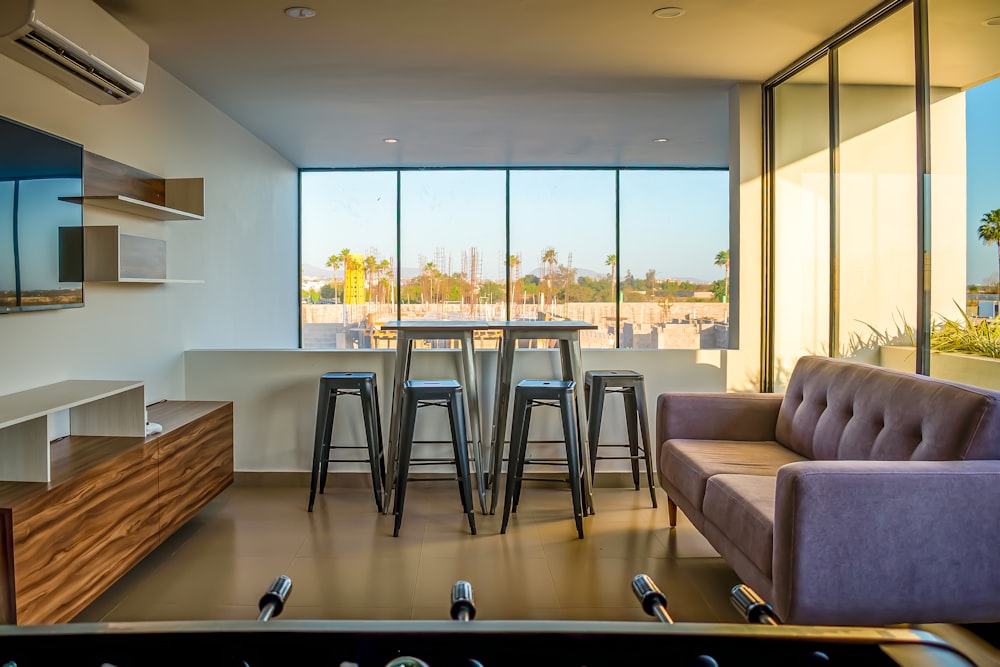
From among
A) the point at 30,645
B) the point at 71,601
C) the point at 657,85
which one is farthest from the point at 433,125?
the point at 30,645

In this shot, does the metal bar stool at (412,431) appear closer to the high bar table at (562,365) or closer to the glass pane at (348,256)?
the high bar table at (562,365)

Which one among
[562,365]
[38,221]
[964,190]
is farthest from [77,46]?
[964,190]

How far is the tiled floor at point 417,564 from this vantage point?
2.84 metres

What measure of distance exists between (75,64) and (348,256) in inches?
180

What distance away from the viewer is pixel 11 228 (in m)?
2.73

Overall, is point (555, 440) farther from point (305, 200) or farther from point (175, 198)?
point (305, 200)

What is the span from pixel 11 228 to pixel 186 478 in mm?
1309

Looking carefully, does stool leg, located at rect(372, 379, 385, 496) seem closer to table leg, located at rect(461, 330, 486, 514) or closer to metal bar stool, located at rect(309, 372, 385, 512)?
metal bar stool, located at rect(309, 372, 385, 512)

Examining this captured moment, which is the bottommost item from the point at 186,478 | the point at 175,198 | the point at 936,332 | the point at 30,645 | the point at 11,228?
the point at 186,478

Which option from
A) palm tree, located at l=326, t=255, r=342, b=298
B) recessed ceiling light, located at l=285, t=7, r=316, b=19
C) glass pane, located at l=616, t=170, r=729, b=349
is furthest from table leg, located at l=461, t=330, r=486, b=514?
palm tree, located at l=326, t=255, r=342, b=298

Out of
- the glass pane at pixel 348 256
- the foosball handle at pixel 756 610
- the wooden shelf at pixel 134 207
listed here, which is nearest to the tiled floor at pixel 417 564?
the wooden shelf at pixel 134 207

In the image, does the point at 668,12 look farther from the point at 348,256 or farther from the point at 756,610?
the point at 348,256

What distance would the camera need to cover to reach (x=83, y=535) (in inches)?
100

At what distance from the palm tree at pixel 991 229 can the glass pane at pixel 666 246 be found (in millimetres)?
4561
